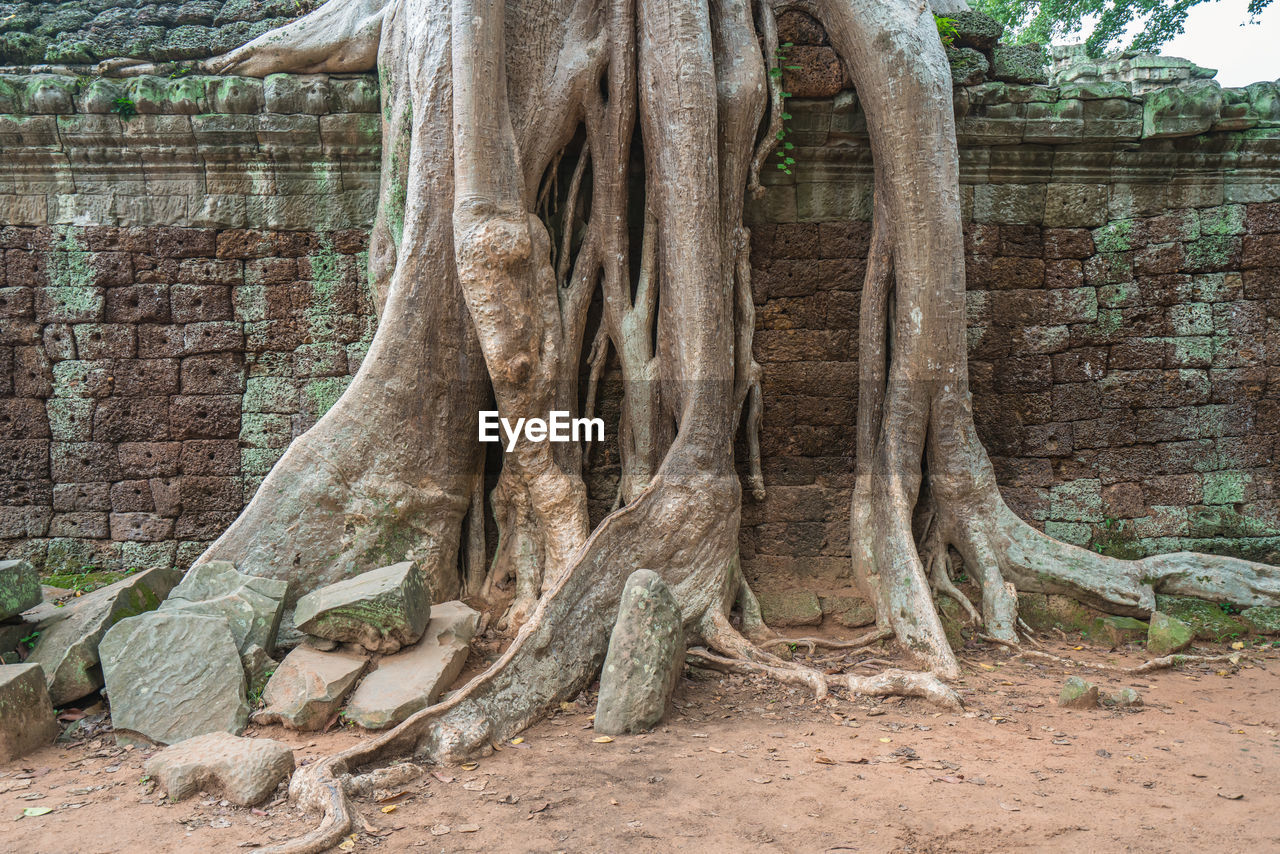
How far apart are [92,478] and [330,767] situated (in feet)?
9.63

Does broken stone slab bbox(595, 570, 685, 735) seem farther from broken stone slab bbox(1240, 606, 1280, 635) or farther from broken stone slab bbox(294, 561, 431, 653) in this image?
broken stone slab bbox(1240, 606, 1280, 635)

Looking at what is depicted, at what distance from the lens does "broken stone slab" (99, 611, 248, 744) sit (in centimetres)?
264

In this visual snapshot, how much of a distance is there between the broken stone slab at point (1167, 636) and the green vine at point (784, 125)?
269cm

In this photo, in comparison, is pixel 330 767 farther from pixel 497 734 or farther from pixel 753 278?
pixel 753 278

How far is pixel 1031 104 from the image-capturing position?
4.16 m

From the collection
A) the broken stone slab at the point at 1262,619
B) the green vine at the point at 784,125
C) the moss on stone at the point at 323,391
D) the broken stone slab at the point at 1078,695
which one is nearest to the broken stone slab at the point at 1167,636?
the broken stone slab at the point at 1262,619

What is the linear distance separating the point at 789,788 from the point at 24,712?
236cm

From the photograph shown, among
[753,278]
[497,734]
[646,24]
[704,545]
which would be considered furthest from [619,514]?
[646,24]

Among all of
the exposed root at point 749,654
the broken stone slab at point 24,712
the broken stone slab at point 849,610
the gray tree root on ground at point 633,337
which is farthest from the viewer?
the broken stone slab at point 849,610

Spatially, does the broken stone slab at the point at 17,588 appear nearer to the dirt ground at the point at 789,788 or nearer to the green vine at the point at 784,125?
the dirt ground at the point at 789,788

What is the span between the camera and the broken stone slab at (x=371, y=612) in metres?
2.80

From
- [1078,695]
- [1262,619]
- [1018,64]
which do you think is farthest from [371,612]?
[1018,64]

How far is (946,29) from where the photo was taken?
4.09 meters

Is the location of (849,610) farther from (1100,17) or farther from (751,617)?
(1100,17)
